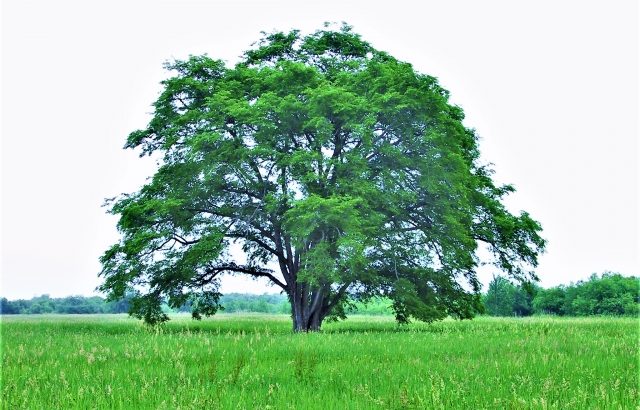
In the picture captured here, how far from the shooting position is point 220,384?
8.52 m

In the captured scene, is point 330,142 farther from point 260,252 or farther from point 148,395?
point 148,395

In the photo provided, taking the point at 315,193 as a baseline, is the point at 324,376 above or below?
below

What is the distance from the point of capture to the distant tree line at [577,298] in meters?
77.9

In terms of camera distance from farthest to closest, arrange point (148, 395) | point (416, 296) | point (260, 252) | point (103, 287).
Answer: point (260, 252), point (103, 287), point (416, 296), point (148, 395)

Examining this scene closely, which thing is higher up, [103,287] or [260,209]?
[260,209]

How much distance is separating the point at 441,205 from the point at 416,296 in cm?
396

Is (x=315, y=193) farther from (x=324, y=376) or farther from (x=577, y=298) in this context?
(x=577, y=298)

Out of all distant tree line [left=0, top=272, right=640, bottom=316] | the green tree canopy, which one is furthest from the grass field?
distant tree line [left=0, top=272, right=640, bottom=316]

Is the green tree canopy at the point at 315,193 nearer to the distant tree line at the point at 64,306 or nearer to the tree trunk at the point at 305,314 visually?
the tree trunk at the point at 305,314

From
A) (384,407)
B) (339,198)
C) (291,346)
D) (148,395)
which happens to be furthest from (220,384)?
(339,198)

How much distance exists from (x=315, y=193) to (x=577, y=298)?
6967 centimetres

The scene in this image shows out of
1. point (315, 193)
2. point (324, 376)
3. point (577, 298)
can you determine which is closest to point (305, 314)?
point (315, 193)

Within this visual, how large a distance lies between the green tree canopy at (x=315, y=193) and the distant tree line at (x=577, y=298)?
50546 mm

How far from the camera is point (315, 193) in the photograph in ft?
76.1
